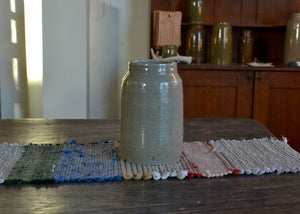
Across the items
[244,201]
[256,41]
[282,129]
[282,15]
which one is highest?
[282,15]

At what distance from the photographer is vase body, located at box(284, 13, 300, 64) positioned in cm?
255

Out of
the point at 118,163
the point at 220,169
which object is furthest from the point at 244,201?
the point at 118,163

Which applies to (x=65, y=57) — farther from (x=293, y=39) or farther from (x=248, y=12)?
(x=293, y=39)

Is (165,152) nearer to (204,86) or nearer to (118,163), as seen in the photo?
(118,163)

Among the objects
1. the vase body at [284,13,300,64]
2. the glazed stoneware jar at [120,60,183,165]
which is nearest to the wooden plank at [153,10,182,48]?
the vase body at [284,13,300,64]

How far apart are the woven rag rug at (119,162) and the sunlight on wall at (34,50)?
1.82 metres

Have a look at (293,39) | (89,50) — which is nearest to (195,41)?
(293,39)

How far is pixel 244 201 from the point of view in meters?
0.66

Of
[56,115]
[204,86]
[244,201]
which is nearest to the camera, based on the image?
[244,201]

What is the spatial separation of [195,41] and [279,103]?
699 millimetres

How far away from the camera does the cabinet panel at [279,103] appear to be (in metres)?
2.39

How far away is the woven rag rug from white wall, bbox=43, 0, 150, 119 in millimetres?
1807

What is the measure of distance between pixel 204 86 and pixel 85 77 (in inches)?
35.5

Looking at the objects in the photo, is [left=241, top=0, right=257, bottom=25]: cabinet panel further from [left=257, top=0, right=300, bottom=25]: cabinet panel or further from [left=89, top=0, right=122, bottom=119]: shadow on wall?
[left=89, top=0, right=122, bottom=119]: shadow on wall
